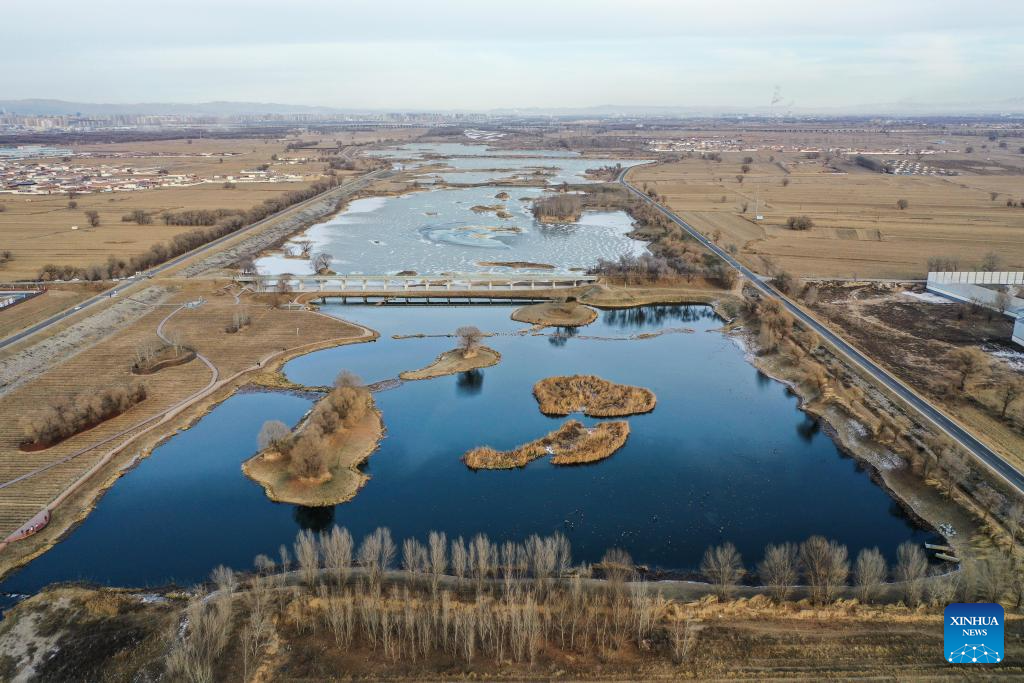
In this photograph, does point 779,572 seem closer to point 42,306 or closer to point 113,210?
point 42,306

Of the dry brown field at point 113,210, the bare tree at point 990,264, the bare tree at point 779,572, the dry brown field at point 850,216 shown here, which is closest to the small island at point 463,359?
the bare tree at point 779,572

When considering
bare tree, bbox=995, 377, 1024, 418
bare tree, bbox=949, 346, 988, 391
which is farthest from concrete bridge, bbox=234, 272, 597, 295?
bare tree, bbox=995, 377, 1024, 418

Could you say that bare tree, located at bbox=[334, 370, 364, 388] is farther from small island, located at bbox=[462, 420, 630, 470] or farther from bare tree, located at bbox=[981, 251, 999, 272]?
bare tree, located at bbox=[981, 251, 999, 272]

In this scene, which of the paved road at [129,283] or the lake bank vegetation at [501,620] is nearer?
the lake bank vegetation at [501,620]

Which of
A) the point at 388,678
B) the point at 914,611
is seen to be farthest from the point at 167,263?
the point at 914,611

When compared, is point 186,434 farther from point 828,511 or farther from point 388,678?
point 828,511

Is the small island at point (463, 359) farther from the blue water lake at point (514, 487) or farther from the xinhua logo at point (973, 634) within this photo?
the xinhua logo at point (973, 634)
